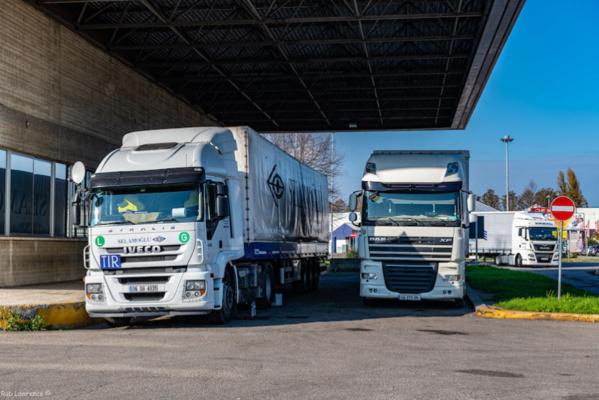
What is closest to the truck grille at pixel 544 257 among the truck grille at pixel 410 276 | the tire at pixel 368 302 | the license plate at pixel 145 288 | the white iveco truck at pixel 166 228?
the tire at pixel 368 302

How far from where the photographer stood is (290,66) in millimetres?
27562

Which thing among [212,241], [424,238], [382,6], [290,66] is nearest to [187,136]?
[212,241]

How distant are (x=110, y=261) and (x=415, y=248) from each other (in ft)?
22.9

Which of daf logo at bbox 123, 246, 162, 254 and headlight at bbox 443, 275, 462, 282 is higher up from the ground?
daf logo at bbox 123, 246, 162, 254

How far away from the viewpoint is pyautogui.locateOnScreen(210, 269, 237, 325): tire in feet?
43.8

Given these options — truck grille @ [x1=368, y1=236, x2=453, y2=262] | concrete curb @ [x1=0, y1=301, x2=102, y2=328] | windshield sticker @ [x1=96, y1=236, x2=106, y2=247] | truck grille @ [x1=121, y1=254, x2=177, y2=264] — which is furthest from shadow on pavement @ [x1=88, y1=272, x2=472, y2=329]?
windshield sticker @ [x1=96, y1=236, x2=106, y2=247]

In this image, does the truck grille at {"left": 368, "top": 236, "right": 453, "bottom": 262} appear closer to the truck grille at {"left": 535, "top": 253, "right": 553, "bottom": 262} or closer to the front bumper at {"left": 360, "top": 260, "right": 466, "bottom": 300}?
the front bumper at {"left": 360, "top": 260, "right": 466, "bottom": 300}

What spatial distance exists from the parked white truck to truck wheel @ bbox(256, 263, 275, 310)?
2547cm

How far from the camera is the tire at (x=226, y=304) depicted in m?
13.3

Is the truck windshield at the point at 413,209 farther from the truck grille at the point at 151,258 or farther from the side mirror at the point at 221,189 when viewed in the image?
the truck grille at the point at 151,258

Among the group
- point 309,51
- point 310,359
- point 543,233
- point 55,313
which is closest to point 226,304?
point 55,313

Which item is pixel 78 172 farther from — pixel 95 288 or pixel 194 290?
pixel 194 290

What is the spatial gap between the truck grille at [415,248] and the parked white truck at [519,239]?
25304 millimetres

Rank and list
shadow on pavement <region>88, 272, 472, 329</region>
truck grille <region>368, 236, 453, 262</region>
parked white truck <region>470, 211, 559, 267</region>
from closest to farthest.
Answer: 1. shadow on pavement <region>88, 272, 472, 329</region>
2. truck grille <region>368, 236, 453, 262</region>
3. parked white truck <region>470, 211, 559, 267</region>
